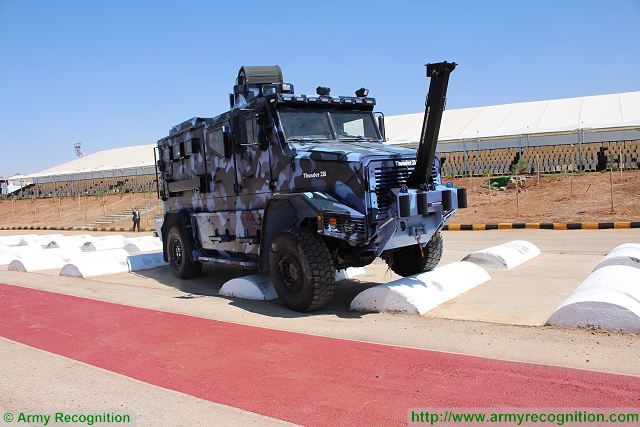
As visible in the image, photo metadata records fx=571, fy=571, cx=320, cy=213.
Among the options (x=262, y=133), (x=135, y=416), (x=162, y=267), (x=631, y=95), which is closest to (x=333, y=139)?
(x=262, y=133)

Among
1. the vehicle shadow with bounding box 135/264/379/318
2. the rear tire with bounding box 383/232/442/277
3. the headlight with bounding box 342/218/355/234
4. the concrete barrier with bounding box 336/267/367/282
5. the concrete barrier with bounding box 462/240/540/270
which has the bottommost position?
the vehicle shadow with bounding box 135/264/379/318

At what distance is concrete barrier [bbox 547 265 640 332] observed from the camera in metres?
5.42

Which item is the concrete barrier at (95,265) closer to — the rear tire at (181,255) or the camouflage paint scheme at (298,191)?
the rear tire at (181,255)

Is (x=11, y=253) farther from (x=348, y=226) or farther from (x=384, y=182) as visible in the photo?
(x=384, y=182)

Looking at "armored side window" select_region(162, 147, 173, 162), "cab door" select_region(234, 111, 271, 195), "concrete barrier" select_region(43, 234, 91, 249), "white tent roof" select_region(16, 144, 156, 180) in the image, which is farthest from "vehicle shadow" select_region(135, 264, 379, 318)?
"white tent roof" select_region(16, 144, 156, 180)

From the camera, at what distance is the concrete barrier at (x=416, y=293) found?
6949 mm

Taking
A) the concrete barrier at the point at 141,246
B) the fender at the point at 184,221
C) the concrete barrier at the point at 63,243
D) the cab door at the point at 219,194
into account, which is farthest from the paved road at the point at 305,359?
the concrete barrier at the point at 63,243

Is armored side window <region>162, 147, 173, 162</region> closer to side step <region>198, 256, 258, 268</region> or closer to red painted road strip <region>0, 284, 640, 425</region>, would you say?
side step <region>198, 256, 258, 268</region>

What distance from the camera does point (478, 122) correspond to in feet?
116

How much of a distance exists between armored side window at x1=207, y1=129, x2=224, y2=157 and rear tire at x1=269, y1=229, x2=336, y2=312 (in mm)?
2511

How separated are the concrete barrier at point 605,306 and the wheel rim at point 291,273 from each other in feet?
9.74

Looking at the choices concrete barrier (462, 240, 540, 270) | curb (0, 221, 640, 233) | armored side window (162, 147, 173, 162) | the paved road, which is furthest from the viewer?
curb (0, 221, 640, 233)

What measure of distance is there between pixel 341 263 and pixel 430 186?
1536 millimetres

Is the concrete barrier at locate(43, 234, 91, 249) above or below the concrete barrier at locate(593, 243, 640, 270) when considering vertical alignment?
above
